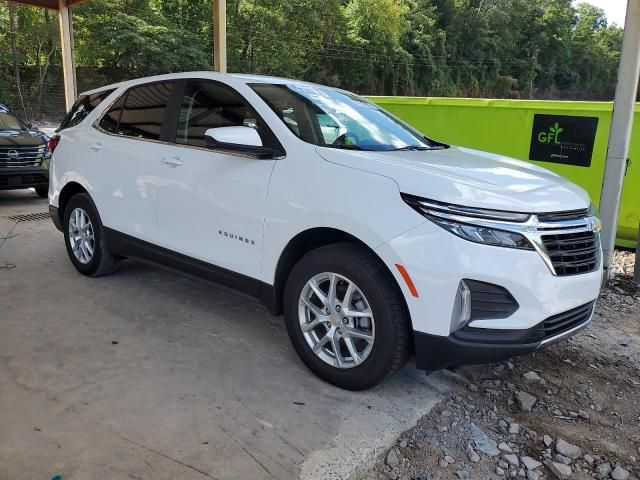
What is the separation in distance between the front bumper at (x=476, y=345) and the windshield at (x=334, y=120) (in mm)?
1273

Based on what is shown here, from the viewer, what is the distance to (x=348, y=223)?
2.77m

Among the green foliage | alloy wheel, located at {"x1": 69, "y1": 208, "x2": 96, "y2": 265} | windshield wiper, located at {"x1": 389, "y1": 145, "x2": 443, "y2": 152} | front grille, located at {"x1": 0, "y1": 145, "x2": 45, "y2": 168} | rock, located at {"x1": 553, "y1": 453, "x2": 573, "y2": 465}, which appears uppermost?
the green foliage

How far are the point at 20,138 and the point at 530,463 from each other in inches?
334

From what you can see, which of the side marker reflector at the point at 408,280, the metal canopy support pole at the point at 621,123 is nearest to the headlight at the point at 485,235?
the side marker reflector at the point at 408,280

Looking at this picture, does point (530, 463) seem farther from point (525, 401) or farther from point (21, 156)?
point (21, 156)

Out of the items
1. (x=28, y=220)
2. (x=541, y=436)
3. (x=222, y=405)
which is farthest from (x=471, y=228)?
(x=28, y=220)

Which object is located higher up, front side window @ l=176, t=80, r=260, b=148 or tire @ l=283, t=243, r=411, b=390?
front side window @ l=176, t=80, r=260, b=148

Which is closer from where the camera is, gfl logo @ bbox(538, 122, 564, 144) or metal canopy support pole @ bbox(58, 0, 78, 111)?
gfl logo @ bbox(538, 122, 564, 144)

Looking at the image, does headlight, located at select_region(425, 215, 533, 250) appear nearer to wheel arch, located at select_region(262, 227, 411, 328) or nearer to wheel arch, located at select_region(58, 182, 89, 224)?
wheel arch, located at select_region(262, 227, 411, 328)

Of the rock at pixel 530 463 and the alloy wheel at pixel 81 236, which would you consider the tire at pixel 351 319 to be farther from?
the alloy wheel at pixel 81 236

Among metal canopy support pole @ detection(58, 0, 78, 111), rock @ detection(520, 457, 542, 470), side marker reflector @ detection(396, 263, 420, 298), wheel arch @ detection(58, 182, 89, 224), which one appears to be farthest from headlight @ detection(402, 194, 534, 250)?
metal canopy support pole @ detection(58, 0, 78, 111)

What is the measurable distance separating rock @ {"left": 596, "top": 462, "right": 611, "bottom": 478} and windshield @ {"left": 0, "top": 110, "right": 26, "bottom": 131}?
9219mm

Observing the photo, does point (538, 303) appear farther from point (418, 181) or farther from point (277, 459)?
point (277, 459)

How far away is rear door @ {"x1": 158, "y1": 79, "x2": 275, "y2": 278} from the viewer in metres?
3.25
